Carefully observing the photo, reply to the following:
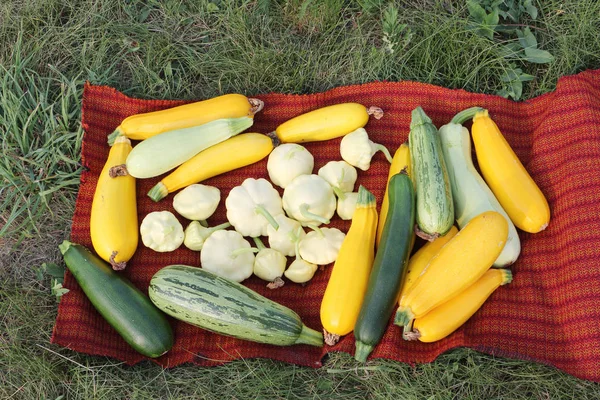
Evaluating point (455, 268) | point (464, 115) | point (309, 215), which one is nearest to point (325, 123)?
point (309, 215)

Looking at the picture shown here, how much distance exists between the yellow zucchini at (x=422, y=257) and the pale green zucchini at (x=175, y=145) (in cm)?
106

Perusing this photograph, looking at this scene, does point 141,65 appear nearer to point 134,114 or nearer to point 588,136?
point 134,114

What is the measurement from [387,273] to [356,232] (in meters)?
0.26

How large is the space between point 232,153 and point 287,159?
0.28 meters

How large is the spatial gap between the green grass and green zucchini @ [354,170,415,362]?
103 centimetres

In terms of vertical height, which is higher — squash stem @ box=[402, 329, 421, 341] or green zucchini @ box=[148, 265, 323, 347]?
green zucchini @ box=[148, 265, 323, 347]

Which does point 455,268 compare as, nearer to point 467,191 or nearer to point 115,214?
point 467,191

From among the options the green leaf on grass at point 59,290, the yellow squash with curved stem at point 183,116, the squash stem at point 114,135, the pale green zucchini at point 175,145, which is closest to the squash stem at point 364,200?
the pale green zucchini at point 175,145

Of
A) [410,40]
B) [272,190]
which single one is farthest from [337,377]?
[410,40]

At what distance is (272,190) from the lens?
10.2 ft

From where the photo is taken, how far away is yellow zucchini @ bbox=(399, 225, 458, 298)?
106 inches

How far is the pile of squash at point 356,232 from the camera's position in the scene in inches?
102

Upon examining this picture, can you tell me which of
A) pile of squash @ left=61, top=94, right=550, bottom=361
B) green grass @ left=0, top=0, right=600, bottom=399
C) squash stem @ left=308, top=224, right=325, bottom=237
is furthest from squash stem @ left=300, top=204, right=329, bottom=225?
green grass @ left=0, top=0, right=600, bottom=399

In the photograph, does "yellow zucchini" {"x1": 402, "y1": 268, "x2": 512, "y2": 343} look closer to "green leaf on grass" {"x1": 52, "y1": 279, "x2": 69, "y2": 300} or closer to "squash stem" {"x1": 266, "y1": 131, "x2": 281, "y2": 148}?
"squash stem" {"x1": 266, "y1": 131, "x2": 281, "y2": 148}
